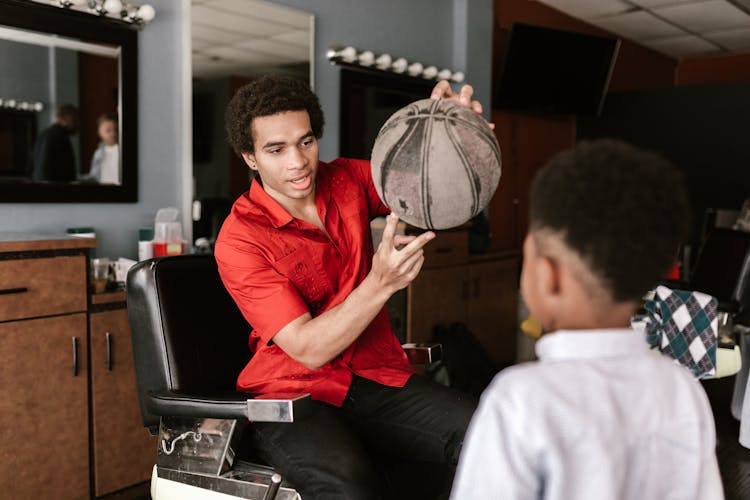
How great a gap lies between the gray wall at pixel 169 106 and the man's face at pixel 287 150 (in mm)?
1432

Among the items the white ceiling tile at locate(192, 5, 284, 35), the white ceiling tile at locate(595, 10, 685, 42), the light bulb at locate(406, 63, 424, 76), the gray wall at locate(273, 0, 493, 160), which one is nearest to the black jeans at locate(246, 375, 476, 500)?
the white ceiling tile at locate(192, 5, 284, 35)

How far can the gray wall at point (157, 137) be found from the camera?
2832 mm

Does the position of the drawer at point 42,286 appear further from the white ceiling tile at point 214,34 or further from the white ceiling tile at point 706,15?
the white ceiling tile at point 706,15

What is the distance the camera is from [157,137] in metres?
2.97

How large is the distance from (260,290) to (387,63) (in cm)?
268

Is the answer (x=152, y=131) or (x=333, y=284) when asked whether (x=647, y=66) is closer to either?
(x=152, y=131)

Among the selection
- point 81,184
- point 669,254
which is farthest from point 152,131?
point 669,254

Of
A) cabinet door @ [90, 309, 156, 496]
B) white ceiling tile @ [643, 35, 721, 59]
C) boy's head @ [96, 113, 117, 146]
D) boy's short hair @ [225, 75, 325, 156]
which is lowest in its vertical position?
cabinet door @ [90, 309, 156, 496]

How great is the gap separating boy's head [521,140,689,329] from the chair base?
2.49ft

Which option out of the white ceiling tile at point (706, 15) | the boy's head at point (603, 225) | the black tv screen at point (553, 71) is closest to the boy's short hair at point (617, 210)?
the boy's head at point (603, 225)

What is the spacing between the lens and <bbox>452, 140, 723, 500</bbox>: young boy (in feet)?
2.72

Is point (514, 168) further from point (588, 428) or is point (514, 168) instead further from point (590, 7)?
point (588, 428)

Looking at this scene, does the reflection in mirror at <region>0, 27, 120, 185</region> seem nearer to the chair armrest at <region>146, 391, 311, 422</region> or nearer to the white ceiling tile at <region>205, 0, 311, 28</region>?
the white ceiling tile at <region>205, 0, 311, 28</region>

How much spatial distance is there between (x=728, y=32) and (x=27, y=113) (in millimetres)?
6155
